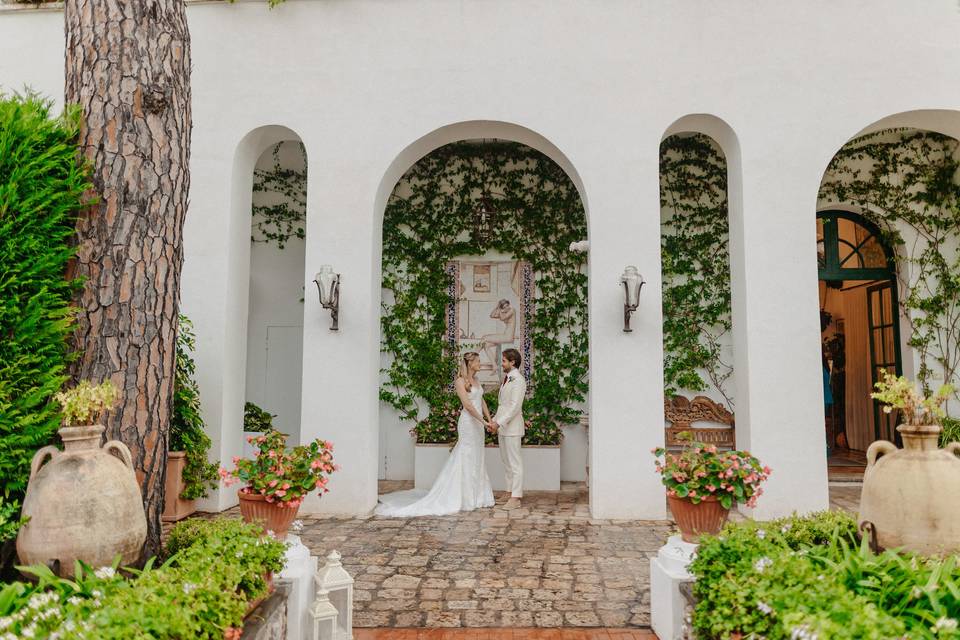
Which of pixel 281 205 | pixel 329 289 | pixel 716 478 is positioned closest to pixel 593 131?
pixel 329 289

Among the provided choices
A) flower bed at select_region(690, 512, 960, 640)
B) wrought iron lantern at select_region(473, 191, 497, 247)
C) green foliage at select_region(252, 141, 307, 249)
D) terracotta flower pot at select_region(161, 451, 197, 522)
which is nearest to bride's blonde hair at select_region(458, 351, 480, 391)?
wrought iron lantern at select_region(473, 191, 497, 247)

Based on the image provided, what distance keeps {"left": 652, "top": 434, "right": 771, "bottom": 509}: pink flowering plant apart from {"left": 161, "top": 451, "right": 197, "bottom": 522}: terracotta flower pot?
4588 millimetres

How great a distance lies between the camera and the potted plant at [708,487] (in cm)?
349

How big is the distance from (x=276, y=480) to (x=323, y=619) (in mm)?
844

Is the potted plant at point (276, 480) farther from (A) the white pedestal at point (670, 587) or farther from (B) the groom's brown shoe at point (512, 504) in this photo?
(B) the groom's brown shoe at point (512, 504)

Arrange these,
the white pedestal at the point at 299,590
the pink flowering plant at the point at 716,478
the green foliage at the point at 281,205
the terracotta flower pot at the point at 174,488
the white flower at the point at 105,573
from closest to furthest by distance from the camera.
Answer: the white flower at the point at 105,573
the white pedestal at the point at 299,590
the pink flowering plant at the point at 716,478
the terracotta flower pot at the point at 174,488
the green foliage at the point at 281,205

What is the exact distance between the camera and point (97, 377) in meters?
3.34

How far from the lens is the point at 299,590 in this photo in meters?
3.32

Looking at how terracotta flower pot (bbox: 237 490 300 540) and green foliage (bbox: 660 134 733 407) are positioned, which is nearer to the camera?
terracotta flower pot (bbox: 237 490 300 540)

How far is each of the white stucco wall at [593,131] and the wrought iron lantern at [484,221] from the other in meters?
1.88

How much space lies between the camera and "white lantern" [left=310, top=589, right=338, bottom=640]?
3158 millimetres

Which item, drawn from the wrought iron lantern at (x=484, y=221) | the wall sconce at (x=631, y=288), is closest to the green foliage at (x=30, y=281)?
the wall sconce at (x=631, y=288)

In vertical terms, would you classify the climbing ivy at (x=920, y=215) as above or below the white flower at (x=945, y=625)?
above

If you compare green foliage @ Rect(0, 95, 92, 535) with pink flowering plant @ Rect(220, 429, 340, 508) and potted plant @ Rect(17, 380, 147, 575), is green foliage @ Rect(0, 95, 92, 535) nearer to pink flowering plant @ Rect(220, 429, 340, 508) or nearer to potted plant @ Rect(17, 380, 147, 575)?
potted plant @ Rect(17, 380, 147, 575)
